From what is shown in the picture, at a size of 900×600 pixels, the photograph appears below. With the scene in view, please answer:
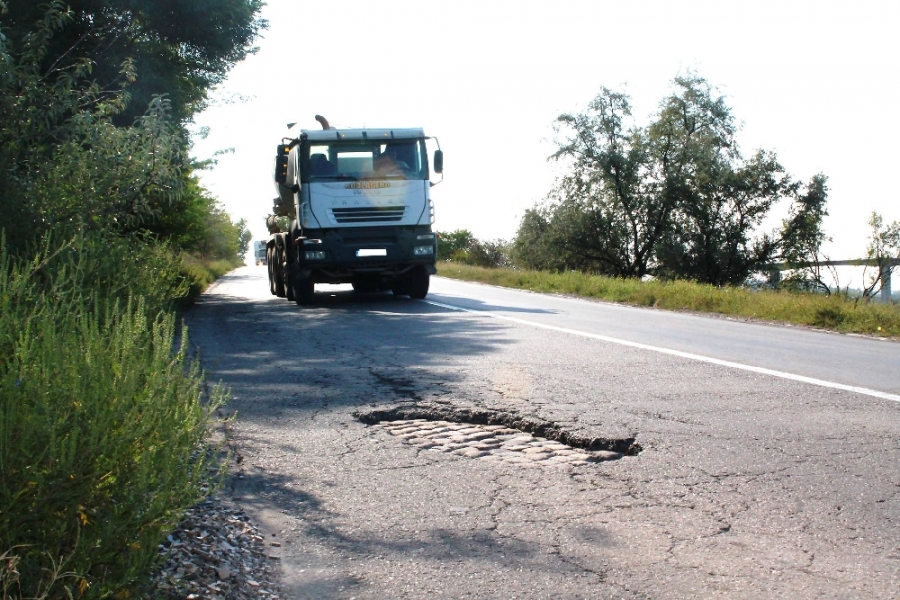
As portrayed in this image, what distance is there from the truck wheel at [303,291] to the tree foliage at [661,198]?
29.2 metres

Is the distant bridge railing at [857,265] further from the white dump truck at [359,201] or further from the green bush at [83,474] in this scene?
the green bush at [83,474]

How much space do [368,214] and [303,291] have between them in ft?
6.44

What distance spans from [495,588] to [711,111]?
46613mm

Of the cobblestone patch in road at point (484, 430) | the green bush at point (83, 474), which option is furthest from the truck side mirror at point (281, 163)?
the green bush at point (83, 474)

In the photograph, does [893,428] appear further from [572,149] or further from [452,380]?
[572,149]

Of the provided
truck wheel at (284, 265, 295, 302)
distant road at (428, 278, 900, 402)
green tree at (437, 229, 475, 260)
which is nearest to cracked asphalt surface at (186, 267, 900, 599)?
distant road at (428, 278, 900, 402)

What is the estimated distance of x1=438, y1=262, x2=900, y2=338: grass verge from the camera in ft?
49.1

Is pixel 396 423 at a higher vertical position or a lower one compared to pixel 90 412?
lower

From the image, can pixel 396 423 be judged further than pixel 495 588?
Yes

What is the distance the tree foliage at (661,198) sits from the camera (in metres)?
44.6

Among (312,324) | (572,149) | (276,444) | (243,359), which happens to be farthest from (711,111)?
(276,444)

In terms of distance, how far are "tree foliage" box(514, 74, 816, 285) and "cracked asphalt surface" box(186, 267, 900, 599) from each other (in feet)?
124

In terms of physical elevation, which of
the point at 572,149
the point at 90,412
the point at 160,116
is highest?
the point at 572,149

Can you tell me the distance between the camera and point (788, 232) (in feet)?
144
